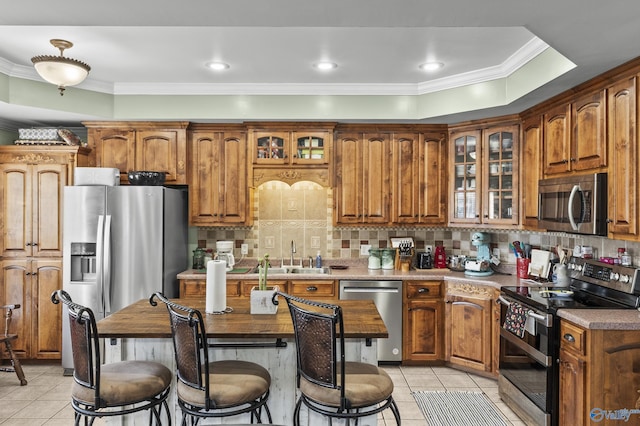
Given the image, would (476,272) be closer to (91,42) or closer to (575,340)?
(575,340)

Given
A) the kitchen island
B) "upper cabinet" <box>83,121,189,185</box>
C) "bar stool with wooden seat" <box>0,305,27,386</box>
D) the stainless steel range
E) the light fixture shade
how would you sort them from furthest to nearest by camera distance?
1. "upper cabinet" <box>83,121,189,185</box>
2. "bar stool with wooden seat" <box>0,305,27,386</box>
3. the light fixture shade
4. the stainless steel range
5. the kitchen island

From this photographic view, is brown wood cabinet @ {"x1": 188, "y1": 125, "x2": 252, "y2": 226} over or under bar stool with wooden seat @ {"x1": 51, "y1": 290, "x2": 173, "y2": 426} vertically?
over

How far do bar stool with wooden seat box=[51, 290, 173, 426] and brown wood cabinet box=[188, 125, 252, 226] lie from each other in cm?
259

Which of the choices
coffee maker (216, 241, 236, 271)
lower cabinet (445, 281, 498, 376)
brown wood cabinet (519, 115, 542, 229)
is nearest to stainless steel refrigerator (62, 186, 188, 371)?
coffee maker (216, 241, 236, 271)

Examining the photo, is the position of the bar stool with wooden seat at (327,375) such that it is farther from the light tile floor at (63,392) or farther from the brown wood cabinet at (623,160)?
the brown wood cabinet at (623,160)

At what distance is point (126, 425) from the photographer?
270 centimetres

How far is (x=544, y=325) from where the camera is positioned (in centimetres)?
302

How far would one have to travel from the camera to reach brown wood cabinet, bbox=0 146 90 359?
4.55m

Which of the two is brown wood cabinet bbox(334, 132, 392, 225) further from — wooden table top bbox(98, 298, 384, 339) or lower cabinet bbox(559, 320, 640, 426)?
lower cabinet bbox(559, 320, 640, 426)

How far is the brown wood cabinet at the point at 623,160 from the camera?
2873 mm

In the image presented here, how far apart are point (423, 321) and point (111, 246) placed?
3002 millimetres

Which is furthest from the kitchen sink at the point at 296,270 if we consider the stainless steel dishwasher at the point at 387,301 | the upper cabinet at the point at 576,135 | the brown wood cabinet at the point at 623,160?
the brown wood cabinet at the point at 623,160

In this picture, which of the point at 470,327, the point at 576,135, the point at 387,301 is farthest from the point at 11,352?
the point at 576,135

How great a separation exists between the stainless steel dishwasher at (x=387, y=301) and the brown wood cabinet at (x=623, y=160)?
202 cm
